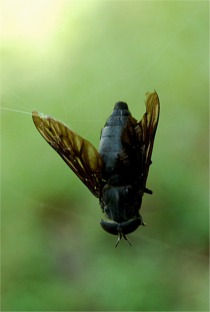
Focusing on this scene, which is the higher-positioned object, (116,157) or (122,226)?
(116,157)

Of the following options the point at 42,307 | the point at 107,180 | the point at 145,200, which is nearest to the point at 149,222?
the point at 145,200

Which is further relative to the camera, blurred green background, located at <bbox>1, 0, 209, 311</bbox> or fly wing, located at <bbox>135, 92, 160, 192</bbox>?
blurred green background, located at <bbox>1, 0, 209, 311</bbox>

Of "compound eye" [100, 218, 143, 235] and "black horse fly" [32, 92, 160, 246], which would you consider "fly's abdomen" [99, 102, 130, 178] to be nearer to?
"black horse fly" [32, 92, 160, 246]

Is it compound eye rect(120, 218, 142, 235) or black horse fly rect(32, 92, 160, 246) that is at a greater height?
black horse fly rect(32, 92, 160, 246)

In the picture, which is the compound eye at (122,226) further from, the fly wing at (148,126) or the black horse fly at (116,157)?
the fly wing at (148,126)

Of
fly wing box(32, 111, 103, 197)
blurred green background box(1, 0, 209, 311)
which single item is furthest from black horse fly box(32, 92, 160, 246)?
blurred green background box(1, 0, 209, 311)

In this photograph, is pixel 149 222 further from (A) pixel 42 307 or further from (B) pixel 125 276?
(A) pixel 42 307

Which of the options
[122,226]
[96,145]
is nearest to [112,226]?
[122,226]

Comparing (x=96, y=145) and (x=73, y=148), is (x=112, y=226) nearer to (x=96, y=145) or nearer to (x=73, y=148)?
(x=73, y=148)

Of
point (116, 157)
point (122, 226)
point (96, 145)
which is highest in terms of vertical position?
point (96, 145)
